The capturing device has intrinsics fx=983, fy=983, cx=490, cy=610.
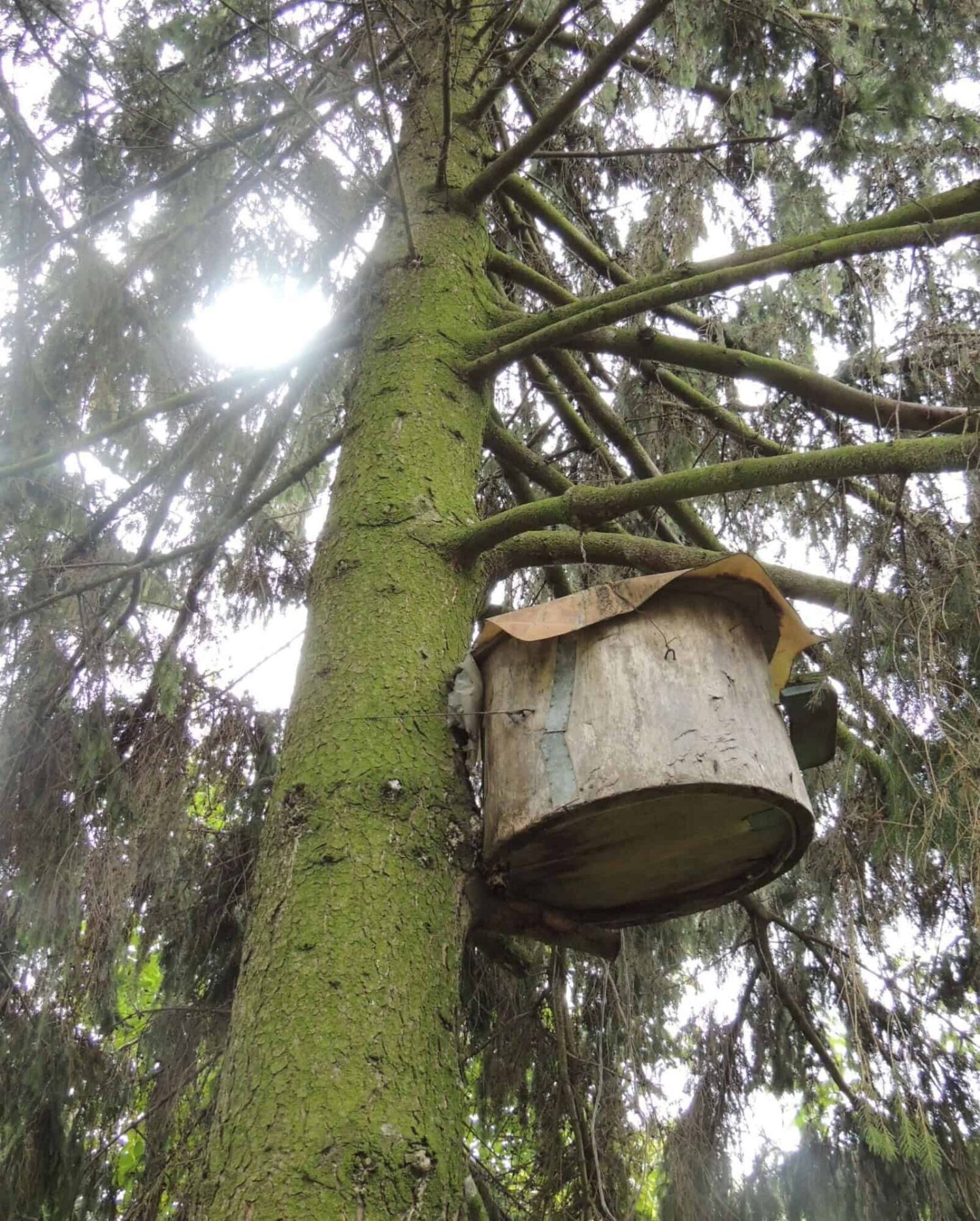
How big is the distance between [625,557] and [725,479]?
0.31 meters

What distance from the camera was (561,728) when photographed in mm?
1694

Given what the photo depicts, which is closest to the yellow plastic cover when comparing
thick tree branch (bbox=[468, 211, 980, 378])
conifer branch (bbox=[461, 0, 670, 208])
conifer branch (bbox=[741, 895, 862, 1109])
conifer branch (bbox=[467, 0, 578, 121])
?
thick tree branch (bbox=[468, 211, 980, 378])

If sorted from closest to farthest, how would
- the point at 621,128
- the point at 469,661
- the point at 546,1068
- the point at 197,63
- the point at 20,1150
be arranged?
the point at 469,661
the point at 20,1150
the point at 546,1068
the point at 197,63
the point at 621,128

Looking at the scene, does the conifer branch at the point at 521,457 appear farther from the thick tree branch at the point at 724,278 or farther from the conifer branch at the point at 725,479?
the conifer branch at the point at 725,479

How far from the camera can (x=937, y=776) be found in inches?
82.1

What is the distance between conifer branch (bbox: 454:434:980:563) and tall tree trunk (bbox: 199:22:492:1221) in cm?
16

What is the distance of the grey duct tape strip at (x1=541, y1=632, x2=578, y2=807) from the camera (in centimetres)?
162

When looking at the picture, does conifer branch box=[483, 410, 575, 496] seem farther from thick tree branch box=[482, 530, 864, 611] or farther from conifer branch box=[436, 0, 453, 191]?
conifer branch box=[436, 0, 453, 191]

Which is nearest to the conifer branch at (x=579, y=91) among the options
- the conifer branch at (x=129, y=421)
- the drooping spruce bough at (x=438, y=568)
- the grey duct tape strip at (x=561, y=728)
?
the drooping spruce bough at (x=438, y=568)

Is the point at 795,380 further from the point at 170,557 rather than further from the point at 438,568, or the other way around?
the point at 170,557

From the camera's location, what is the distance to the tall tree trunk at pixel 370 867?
1306mm

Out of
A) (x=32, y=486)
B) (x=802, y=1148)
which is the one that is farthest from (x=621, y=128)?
(x=802, y=1148)

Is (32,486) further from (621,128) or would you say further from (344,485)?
(621,128)

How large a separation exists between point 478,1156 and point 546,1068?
0.52 meters
